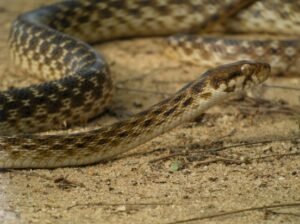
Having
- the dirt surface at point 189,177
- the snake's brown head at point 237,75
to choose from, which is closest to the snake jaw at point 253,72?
the snake's brown head at point 237,75

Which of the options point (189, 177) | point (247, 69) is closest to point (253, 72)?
point (247, 69)

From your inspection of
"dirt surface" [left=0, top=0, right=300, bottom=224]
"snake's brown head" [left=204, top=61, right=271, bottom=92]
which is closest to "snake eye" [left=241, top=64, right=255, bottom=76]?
"snake's brown head" [left=204, top=61, right=271, bottom=92]

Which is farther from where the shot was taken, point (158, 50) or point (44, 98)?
point (158, 50)

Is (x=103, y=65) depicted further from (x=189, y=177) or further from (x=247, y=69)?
(x=189, y=177)

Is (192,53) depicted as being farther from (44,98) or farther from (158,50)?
(44,98)

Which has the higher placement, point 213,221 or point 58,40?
point 58,40

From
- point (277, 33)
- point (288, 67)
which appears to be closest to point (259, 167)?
point (288, 67)
